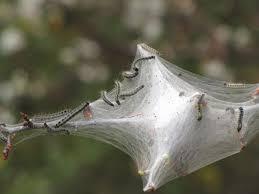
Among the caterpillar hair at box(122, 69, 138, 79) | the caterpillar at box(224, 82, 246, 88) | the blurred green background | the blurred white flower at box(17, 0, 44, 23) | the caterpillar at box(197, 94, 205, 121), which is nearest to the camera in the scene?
the caterpillar at box(197, 94, 205, 121)

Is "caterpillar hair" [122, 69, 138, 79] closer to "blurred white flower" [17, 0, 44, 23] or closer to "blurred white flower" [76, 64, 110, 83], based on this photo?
"blurred white flower" [76, 64, 110, 83]

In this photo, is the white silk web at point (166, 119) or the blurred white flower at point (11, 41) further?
the blurred white flower at point (11, 41)

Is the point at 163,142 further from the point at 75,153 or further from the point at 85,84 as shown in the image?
the point at 85,84

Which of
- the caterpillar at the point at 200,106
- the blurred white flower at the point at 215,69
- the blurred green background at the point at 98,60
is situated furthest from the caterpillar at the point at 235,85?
the blurred white flower at the point at 215,69

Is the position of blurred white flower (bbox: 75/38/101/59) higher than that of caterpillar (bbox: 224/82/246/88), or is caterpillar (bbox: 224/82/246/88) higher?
blurred white flower (bbox: 75/38/101/59)

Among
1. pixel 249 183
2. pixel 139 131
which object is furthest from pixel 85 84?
pixel 139 131

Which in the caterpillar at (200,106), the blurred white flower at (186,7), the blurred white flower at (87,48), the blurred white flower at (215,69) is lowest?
the caterpillar at (200,106)

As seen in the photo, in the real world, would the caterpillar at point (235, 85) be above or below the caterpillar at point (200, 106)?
above

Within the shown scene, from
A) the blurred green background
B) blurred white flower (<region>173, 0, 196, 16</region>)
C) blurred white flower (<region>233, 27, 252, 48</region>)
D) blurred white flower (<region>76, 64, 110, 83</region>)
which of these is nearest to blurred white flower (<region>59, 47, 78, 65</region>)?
the blurred green background

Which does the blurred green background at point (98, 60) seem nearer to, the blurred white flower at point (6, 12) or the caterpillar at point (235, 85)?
the blurred white flower at point (6, 12)
